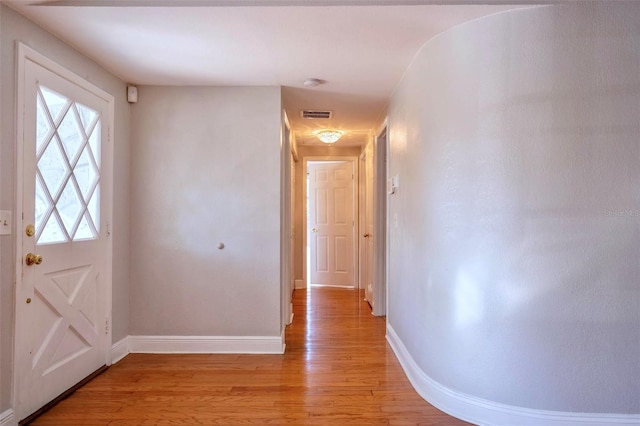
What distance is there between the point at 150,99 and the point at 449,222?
260cm

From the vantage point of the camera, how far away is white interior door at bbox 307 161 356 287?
20.8 ft

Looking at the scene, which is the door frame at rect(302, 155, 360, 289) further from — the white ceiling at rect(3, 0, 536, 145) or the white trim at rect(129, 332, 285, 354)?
the white trim at rect(129, 332, 285, 354)

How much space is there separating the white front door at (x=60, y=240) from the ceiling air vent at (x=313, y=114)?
72.6 inches

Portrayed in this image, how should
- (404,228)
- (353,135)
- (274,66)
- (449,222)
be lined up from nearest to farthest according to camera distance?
(449,222), (274,66), (404,228), (353,135)

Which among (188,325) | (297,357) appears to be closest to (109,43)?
(188,325)

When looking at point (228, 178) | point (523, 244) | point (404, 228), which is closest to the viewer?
point (523, 244)

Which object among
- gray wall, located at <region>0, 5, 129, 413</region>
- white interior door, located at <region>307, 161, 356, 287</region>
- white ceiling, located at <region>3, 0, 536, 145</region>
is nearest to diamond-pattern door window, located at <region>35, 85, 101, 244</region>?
gray wall, located at <region>0, 5, 129, 413</region>

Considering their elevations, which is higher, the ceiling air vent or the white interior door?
the ceiling air vent

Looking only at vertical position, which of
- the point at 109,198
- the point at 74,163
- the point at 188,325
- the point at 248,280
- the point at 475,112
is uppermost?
the point at 475,112

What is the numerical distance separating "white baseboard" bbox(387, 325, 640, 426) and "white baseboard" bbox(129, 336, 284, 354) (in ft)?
4.41

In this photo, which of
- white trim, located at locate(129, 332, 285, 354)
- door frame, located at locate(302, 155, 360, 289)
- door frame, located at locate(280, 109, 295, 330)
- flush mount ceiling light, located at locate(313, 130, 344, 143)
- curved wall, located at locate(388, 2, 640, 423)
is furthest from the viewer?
door frame, located at locate(302, 155, 360, 289)

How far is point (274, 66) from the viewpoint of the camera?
2738 mm

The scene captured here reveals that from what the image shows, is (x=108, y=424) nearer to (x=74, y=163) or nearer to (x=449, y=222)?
(x=74, y=163)

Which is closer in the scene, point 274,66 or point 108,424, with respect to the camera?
point 108,424
